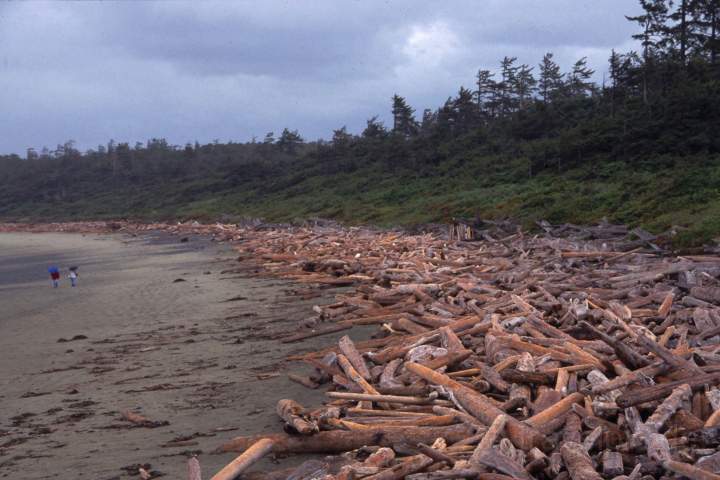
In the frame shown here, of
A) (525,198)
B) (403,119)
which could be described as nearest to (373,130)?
(403,119)

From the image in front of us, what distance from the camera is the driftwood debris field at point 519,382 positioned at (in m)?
4.76

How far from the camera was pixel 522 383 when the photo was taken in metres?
6.46

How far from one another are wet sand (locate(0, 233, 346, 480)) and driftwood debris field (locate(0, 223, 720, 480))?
1.87 feet

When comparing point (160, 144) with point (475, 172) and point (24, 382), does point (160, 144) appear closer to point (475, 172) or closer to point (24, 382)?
point (475, 172)

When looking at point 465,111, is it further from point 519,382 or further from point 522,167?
point 519,382

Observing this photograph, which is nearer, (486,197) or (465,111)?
(486,197)

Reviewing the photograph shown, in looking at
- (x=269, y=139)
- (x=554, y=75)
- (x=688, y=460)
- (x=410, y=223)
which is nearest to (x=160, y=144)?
(x=269, y=139)

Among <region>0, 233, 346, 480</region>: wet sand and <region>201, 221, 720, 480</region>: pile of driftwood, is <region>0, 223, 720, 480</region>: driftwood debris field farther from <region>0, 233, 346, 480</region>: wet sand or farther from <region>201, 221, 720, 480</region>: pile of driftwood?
<region>0, 233, 346, 480</region>: wet sand

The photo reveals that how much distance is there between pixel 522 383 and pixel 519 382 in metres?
0.03

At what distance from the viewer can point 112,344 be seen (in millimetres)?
11289

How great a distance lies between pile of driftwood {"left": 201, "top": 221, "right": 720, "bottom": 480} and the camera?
4758 mm

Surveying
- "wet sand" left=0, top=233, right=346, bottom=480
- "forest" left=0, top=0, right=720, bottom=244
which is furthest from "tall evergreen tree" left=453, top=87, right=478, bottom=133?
"wet sand" left=0, top=233, right=346, bottom=480

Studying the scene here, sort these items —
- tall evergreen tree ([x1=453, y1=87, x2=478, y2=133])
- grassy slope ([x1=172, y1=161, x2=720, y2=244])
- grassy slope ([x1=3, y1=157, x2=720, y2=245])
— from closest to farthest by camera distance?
1. grassy slope ([x1=172, y1=161, x2=720, y2=244])
2. grassy slope ([x1=3, y1=157, x2=720, y2=245])
3. tall evergreen tree ([x1=453, y1=87, x2=478, y2=133])

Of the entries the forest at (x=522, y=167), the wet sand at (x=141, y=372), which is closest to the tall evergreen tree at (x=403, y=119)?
the forest at (x=522, y=167)
